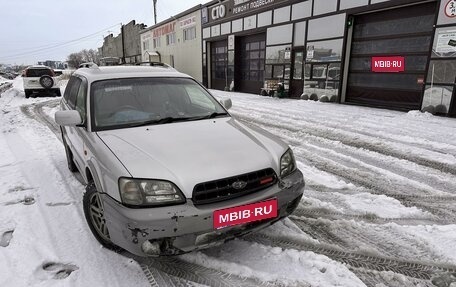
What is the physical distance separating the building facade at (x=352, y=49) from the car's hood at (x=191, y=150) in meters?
8.97

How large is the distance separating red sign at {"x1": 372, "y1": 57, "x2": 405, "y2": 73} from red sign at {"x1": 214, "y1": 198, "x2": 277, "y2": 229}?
1025 cm

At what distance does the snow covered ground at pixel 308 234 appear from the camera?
244 cm

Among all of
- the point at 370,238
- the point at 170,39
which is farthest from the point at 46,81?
the point at 370,238

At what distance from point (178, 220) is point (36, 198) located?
2.68 metres

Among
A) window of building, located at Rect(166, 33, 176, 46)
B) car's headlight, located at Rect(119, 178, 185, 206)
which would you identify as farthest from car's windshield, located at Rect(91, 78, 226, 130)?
window of building, located at Rect(166, 33, 176, 46)

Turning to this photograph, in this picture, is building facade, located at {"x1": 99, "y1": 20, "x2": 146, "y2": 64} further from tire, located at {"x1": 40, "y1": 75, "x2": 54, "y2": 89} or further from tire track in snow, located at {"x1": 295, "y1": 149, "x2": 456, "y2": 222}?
tire track in snow, located at {"x1": 295, "y1": 149, "x2": 456, "y2": 222}

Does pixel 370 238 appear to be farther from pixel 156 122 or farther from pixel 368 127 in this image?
pixel 368 127

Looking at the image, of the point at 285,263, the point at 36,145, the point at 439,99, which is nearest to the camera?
the point at 285,263

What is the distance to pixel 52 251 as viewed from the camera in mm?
2746

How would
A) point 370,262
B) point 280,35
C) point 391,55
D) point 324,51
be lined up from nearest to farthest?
point 370,262 → point 391,55 → point 324,51 → point 280,35

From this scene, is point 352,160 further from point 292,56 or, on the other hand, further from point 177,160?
point 292,56

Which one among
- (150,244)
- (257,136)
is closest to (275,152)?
(257,136)

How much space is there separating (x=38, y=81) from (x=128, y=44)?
32966 millimetres

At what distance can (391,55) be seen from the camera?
35.1ft
